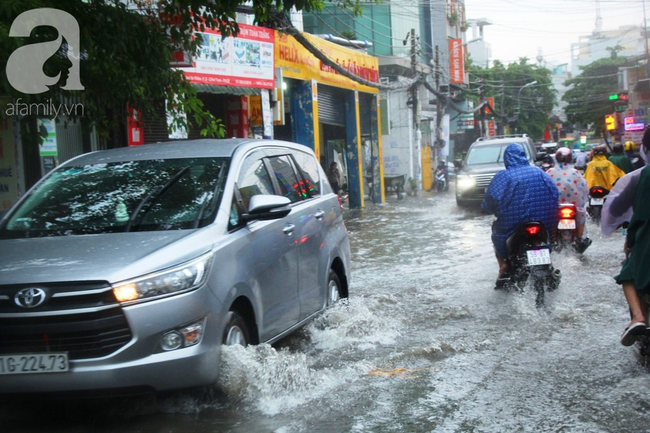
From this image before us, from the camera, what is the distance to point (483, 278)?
10.2m

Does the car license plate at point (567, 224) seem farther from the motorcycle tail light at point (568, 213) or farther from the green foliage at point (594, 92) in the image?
the green foliage at point (594, 92)

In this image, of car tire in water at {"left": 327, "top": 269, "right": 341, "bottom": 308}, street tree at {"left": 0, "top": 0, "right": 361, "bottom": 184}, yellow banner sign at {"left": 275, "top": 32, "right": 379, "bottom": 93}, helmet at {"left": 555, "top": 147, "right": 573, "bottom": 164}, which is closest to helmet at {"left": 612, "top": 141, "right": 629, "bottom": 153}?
helmet at {"left": 555, "top": 147, "right": 573, "bottom": 164}

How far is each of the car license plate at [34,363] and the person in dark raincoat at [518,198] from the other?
5123 mm

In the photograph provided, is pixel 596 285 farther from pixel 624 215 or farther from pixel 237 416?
pixel 237 416

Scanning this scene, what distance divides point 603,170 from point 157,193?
10730 millimetres

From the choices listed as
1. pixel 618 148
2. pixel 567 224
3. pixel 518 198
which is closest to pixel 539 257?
pixel 518 198

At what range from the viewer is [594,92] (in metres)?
67.4

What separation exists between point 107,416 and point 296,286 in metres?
1.83

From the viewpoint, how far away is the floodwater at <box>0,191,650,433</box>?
455cm

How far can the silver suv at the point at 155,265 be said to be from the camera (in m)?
4.16

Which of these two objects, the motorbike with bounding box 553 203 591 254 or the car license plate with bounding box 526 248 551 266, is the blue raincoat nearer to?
the car license plate with bounding box 526 248 551 266

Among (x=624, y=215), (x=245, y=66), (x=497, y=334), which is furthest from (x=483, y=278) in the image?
(x=245, y=66)

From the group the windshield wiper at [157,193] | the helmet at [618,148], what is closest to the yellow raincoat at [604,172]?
the helmet at [618,148]

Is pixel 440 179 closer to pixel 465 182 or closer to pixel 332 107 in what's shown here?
pixel 332 107
